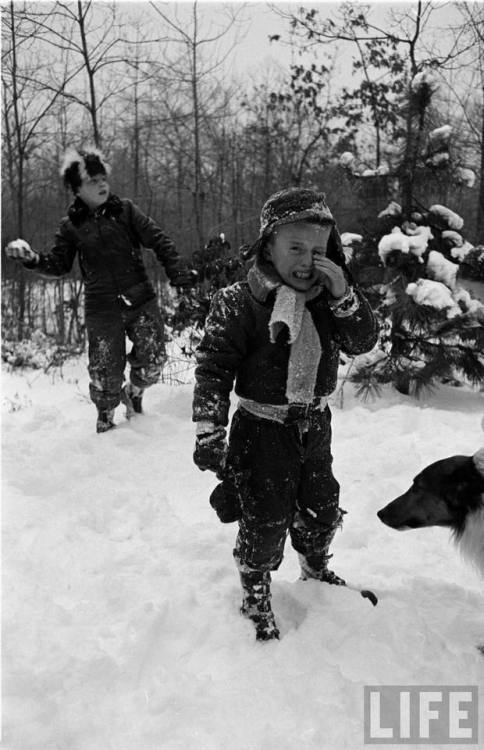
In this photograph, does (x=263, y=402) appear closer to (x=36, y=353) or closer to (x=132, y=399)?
(x=132, y=399)

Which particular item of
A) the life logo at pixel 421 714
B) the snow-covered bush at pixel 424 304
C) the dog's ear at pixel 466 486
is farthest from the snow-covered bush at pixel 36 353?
the life logo at pixel 421 714

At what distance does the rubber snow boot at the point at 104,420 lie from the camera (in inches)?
185

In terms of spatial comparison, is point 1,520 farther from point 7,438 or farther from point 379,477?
point 379,477

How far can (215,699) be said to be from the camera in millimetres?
1911

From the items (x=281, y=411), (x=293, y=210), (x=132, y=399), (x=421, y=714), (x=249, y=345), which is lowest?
(x=421, y=714)

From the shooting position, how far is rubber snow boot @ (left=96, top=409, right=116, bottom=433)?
4695 millimetres

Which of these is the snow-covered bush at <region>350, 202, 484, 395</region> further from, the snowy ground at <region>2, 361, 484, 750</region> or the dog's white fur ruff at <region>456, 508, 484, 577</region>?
the dog's white fur ruff at <region>456, 508, 484, 577</region>

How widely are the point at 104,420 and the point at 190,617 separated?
2624 millimetres

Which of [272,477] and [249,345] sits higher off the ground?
[249,345]

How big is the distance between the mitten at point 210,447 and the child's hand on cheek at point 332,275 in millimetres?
682

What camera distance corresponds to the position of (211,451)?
2076 mm

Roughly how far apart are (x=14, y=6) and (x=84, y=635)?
8487 millimetres

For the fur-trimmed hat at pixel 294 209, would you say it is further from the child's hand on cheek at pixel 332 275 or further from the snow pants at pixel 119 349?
the snow pants at pixel 119 349

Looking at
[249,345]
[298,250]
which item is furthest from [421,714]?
[298,250]
